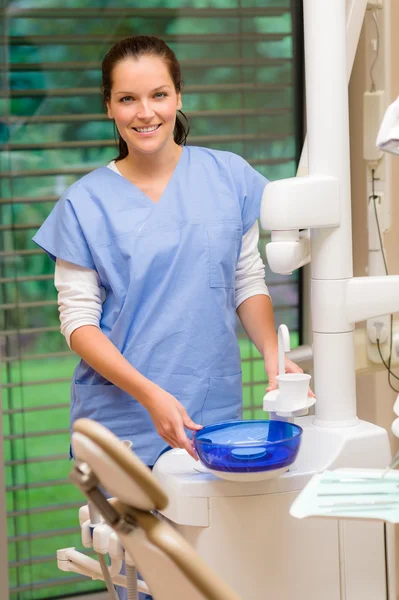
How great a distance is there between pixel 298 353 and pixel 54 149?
0.85m

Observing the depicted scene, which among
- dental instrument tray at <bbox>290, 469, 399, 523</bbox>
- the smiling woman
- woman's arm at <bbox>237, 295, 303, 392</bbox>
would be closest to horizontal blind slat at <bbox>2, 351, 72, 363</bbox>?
the smiling woman

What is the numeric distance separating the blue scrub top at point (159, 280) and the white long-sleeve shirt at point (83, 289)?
23mm

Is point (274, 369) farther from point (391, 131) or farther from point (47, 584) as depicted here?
point (47, 584)

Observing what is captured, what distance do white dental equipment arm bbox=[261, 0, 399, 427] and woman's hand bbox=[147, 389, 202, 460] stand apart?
0.77 feet

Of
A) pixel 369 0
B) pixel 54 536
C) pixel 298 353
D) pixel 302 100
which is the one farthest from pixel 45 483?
pixel 369 0

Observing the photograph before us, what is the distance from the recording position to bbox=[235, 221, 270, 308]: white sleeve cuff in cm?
191

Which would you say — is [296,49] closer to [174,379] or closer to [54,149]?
[54,149]

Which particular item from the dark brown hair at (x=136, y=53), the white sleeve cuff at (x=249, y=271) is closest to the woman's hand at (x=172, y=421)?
the white sleeve cuff at (x=249, y=271)

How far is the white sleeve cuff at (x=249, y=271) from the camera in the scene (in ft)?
6.25

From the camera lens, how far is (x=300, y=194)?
1.57 metres

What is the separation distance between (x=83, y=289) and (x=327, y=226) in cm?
46

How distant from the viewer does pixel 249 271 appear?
6.27 ft

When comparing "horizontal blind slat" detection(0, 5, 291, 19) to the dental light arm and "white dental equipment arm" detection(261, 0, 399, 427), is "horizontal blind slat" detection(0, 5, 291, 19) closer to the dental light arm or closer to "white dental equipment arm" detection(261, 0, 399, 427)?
"white dental equipment arm" detection(261, 0, 399, 427)

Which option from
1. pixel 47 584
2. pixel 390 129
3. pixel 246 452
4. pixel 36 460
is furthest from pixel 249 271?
pixel 47 584
